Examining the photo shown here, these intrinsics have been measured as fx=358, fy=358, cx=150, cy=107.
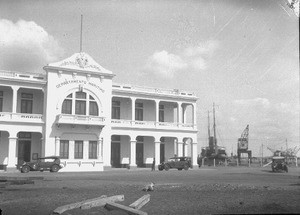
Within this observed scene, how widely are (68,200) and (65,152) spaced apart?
24237 millimetres

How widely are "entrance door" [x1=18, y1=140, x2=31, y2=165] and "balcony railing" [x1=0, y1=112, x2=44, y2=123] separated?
9.00 feet

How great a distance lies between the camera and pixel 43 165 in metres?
29.9

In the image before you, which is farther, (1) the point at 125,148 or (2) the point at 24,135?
(1) the point at 125,148

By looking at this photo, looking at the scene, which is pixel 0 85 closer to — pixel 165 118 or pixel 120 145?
pixel 120 145

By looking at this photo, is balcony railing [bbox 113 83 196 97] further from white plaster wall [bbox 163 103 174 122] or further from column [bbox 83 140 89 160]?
column [bbox 83 140 89 160]

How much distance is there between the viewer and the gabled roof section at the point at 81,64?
3434cm

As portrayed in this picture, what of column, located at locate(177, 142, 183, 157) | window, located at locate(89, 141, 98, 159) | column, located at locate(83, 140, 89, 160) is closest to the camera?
column, located at locate(83, 140, 89, 160)

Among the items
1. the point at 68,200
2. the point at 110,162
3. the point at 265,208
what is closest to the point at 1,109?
the point at 110,162

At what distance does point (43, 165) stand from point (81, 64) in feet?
35.4

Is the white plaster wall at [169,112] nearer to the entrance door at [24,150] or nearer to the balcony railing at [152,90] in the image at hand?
the balcony railing at [152,90]

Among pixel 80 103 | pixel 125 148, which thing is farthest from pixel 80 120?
pixel 125 148

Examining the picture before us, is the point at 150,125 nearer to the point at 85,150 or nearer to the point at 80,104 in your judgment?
the point at 85,150

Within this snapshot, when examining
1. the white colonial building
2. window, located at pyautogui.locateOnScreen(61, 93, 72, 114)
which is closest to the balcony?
the white colonial building

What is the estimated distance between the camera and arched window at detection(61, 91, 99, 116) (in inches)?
1374
